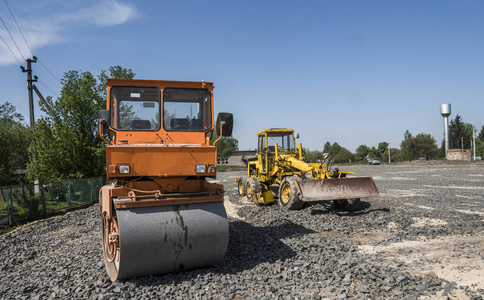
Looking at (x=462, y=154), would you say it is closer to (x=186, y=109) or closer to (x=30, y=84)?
(x=30, y=84)

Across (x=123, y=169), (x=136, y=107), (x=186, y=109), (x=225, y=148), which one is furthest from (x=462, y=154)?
(x=123, y=169)

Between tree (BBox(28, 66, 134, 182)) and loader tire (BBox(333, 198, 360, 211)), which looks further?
tree (BBox(28, 66, 134, 182))

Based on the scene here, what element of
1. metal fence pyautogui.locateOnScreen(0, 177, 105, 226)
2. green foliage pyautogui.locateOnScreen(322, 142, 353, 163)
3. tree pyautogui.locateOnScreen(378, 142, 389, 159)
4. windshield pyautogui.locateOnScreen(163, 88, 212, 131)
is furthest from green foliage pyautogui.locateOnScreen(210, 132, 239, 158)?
windshield pyautogui.locateOnScreen(163, 88, 212, 131)

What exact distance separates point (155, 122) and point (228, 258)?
2739 mm

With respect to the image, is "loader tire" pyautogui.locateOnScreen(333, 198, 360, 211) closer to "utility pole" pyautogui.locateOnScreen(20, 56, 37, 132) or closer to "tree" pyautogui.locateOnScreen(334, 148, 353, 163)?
"utility pole" pyautogui.locateOnScreen(20, 56, 37, 132)

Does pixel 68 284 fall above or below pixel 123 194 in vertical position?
below

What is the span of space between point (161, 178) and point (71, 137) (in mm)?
14313

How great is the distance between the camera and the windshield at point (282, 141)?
13883 mm

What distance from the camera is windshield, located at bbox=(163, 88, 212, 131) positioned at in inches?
238

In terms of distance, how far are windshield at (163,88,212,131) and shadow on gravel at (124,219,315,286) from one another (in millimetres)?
2393

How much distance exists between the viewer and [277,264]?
5918mm

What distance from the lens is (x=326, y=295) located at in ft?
15.8

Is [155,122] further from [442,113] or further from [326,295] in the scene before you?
[442,113]

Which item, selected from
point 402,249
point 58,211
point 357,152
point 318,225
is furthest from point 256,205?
point 357,152
